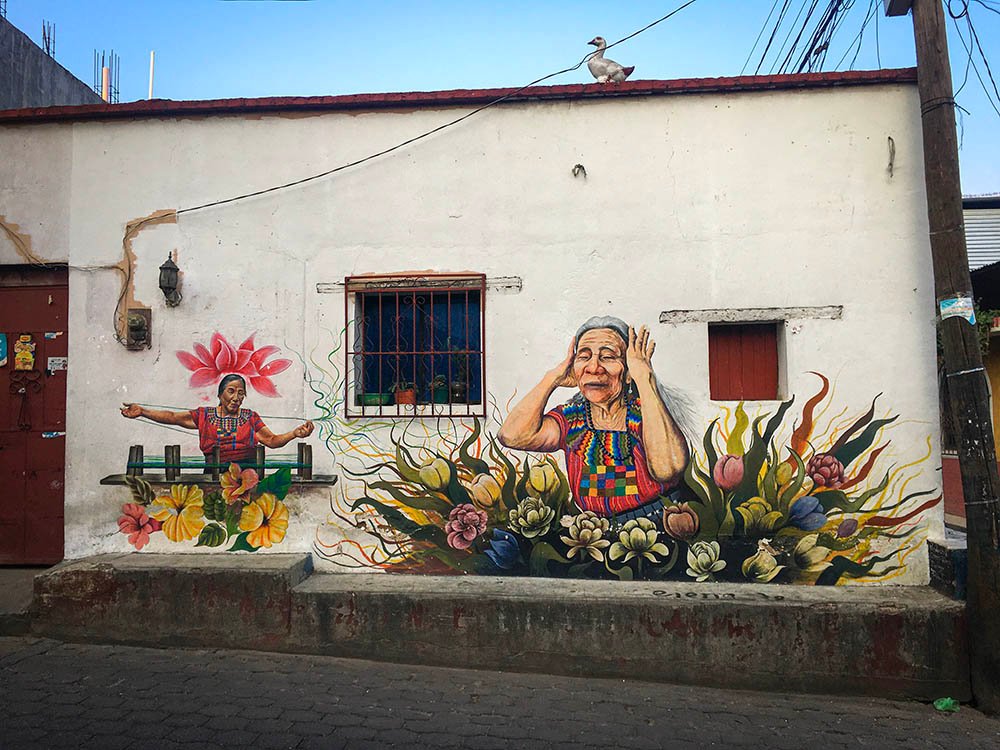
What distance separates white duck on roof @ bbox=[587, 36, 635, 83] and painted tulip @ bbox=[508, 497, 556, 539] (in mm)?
3255

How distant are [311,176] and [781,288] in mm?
3670

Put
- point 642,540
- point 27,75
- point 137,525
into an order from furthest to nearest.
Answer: point 27,75 < point 137,525 < point 642,540

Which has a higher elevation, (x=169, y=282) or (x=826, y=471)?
(x=169, y=282)

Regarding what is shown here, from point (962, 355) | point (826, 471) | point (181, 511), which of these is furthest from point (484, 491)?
point (962, 355)

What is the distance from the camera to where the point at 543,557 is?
5.02 m

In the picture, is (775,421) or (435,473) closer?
(775,421)

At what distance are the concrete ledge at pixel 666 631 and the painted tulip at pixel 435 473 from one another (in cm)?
72

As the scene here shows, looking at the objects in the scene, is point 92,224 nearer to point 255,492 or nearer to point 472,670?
point 255,492

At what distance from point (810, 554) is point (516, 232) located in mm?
3189

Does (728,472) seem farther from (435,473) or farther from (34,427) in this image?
(34,427)

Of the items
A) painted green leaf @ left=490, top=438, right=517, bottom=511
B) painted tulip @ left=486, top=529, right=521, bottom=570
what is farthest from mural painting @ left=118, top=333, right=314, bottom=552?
painted tulip @ left=486, top=529, right=521, bottom=570

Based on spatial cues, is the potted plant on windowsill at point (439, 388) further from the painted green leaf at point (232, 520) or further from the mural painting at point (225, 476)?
the painted green leaf at point (232, 520)

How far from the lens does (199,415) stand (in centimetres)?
526

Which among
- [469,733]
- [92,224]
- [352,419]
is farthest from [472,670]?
[92,224]
